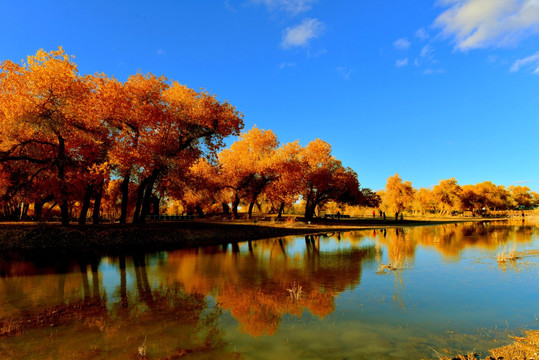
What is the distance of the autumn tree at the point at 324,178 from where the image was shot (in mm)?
59844

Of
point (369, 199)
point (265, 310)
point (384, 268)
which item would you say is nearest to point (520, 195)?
point (369, 199)

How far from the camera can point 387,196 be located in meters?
81.4

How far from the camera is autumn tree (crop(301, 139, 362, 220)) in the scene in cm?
5984

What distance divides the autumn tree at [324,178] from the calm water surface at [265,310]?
41.9 m

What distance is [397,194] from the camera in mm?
79250

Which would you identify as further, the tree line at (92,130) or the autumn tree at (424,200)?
the autumn tree at (424,200)

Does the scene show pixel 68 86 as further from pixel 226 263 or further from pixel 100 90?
pixel 226 263

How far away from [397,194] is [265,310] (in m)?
76.8

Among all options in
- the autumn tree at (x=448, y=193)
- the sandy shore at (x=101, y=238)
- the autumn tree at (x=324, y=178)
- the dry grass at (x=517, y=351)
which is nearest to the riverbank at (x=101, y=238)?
the sandy shore at (x=101, y=238)

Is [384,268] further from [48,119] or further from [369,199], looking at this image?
[369,199]

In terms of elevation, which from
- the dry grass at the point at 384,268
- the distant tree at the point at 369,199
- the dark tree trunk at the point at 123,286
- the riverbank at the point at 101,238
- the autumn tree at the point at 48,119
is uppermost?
the autumn tree at the point at 48,119

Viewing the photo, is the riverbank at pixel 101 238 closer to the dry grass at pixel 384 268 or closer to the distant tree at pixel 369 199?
the dry grass at pixel 384 268

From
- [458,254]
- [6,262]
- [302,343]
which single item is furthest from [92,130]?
[458,254]

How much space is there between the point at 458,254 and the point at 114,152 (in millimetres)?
26848
